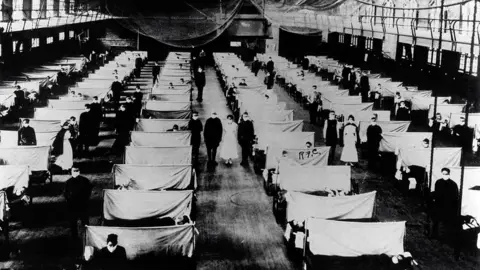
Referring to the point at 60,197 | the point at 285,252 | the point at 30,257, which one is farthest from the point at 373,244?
the point at 60,197

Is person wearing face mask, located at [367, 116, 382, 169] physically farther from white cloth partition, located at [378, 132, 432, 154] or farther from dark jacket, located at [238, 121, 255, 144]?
dark jacket, located at [238, 121, 255, 144]

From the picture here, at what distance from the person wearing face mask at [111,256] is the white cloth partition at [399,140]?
10.3m

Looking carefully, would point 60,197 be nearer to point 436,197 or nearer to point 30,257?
point 30,257

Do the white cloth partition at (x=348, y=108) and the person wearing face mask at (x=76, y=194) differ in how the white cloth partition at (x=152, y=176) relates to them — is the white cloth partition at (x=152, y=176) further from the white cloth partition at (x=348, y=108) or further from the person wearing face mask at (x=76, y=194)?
the white cloth partition at (x=348, y=108)

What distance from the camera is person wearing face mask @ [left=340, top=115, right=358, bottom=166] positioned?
668 inches

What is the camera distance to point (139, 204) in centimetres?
1123

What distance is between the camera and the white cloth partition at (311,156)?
49.1 ft

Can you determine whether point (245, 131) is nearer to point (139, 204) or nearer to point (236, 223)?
point (236, 223)

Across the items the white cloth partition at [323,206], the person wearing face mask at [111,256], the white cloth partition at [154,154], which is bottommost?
the person wearing face mask at [111,256]

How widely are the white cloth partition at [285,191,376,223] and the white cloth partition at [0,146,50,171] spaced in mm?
6777

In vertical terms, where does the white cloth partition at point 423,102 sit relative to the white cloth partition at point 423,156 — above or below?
above

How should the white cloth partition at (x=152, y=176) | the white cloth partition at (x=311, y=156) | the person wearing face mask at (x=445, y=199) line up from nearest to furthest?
the person wearing face mask at (x=445, y=199)
the white cloth partition at (x=152, y=176)
the white cloth partition at (x=311, y=156)

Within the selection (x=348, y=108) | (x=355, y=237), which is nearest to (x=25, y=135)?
(x=355, y=237)

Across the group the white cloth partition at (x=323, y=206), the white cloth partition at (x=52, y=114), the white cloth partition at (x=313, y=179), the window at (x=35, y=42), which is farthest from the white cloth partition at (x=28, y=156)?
the window at (x=35, y=42)
